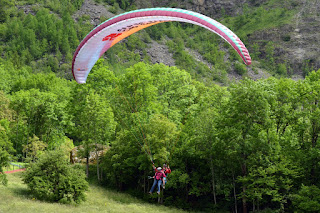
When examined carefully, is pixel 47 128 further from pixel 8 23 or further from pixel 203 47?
pixel 203 47

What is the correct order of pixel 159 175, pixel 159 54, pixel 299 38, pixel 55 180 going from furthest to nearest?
pixel 299 38, pixel 159 54, pixel 55 180, pixel 159 175

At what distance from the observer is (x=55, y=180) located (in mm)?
29922

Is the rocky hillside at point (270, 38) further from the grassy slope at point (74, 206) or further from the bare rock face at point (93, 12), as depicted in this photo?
the grassy slope at point (74, 206)

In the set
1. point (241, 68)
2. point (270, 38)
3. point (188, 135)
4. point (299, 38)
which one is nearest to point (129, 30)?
point (188, 135)

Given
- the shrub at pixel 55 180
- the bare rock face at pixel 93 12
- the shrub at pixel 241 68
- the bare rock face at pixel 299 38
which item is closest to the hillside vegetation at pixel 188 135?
the shrub at pixel 55 180

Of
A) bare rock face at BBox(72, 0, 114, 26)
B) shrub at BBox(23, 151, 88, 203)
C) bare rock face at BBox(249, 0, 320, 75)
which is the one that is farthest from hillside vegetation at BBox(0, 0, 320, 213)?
bare rock face at BBox(249, 0, 320, 75)

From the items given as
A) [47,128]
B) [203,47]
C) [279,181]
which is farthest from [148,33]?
[279,181]

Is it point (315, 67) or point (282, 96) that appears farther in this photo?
point (315, 67)

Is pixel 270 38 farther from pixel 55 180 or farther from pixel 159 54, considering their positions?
pixel 55 180

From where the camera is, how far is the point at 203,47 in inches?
6816

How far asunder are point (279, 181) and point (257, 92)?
22.5 ft

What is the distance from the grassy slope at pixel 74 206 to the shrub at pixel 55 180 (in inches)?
33.5

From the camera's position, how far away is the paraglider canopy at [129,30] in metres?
19.9

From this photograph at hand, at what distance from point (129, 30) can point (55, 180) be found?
517 inches
